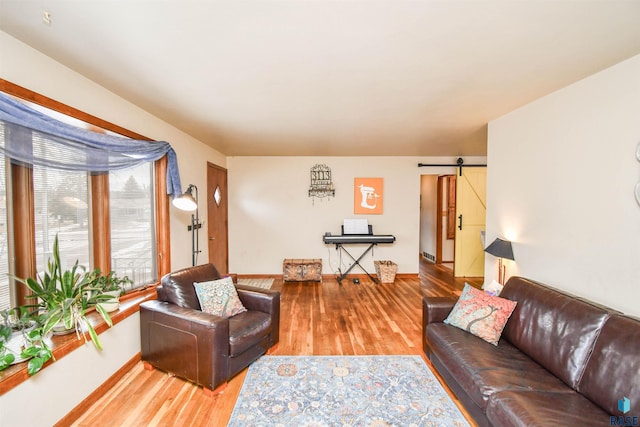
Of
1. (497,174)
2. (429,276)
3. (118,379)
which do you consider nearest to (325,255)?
(429,276)

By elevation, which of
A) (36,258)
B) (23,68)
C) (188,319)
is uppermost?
(23,68)

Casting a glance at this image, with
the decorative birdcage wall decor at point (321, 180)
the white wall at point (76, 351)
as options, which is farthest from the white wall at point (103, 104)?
the decorative birdcage wall decor at point (321, 180)

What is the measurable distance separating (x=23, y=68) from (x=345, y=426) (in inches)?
117

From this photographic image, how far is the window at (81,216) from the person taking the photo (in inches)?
58.6

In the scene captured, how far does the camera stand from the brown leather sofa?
1.21 meters

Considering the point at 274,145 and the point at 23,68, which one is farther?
the point at 274,145

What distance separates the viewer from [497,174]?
2812mm

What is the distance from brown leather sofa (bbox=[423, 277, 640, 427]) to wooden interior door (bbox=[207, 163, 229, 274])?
11.7 feet

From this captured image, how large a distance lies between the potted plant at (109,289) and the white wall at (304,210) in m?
2.80

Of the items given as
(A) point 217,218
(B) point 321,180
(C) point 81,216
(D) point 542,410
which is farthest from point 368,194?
(C) point 81,216

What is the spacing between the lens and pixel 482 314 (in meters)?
1.95

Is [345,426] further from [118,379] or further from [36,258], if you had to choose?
[36,258]

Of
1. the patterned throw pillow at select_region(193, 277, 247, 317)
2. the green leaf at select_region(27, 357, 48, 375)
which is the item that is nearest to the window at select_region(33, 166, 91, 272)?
the green leaf at select_region(27, 357, 48, 375)

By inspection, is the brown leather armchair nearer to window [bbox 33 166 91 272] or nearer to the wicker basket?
window [bbox 33 166 91 272]
